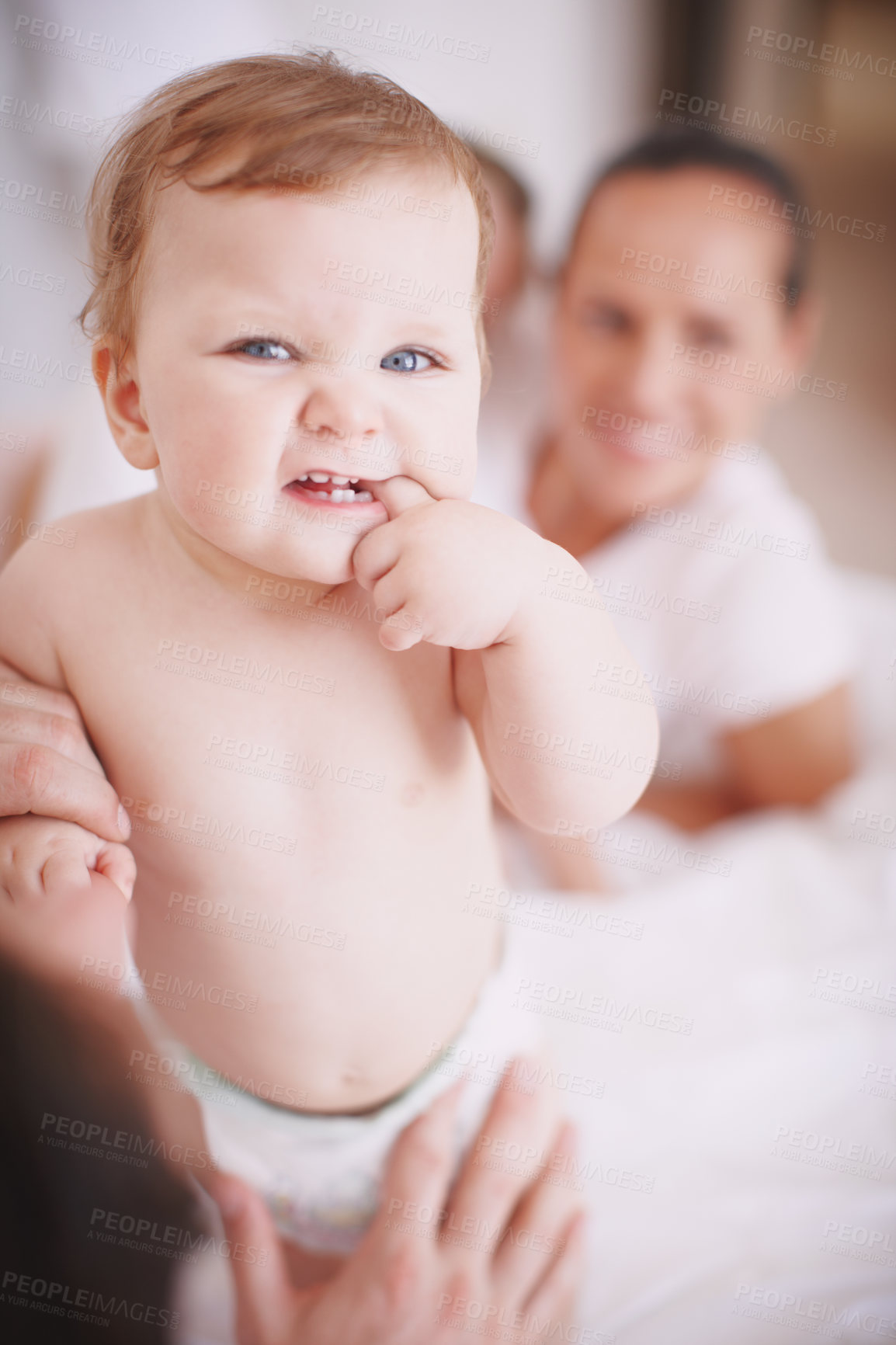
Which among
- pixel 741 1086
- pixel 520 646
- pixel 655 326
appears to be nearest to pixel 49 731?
pixel 520 646

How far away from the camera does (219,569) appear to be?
1.60 ft

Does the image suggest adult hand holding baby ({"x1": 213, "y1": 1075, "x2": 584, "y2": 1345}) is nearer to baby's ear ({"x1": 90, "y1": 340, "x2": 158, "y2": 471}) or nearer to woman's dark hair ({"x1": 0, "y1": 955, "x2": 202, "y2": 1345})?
woman's dark hair ({"x1": 0, "y1": 955, "x2": 202, "y2": 1345})

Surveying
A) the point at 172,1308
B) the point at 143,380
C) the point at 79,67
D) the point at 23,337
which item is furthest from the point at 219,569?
the point at 172,1308

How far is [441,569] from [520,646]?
0.06 meters

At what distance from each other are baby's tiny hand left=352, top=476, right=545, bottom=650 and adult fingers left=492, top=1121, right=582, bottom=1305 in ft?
1.77

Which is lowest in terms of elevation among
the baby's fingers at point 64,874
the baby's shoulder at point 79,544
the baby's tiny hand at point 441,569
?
the baby's fingers at point 64,874

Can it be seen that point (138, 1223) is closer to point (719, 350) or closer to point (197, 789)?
point (197, 789)

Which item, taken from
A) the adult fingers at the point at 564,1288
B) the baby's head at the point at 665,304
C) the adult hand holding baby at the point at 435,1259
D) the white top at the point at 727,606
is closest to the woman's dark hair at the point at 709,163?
the baby's head at the point at 665,304

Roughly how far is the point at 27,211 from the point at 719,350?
0.65 meters

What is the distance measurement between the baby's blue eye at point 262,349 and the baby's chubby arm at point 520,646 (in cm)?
7

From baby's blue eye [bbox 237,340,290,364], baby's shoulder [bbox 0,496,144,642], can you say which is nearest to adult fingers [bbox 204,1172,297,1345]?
baby's shoulder [bbox 0,496,144,642]

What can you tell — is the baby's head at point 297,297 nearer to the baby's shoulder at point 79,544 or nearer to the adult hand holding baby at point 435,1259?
the baby's shoulder at point 79,544

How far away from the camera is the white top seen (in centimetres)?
99

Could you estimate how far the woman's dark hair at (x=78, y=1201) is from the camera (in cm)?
55
